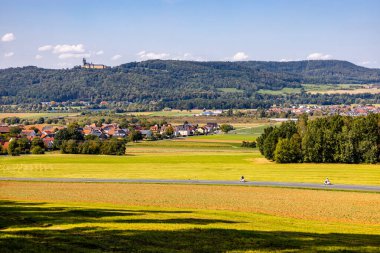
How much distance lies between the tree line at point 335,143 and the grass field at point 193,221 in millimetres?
35906

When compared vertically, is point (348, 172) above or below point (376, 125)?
below

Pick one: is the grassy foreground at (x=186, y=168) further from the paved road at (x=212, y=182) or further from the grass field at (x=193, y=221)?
the grass field at (x=193, y=221)

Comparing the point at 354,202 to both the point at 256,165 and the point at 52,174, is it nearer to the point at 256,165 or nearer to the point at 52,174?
the point at 256,165

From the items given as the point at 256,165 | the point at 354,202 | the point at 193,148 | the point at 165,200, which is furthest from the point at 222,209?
the point at 193,148

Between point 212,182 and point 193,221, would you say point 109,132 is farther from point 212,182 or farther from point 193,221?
point 193,221

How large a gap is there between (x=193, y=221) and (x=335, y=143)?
63479 mm

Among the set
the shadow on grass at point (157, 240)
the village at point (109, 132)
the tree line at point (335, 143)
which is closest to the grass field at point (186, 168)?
the tree line at point (335, 143)

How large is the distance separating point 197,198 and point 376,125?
175ft

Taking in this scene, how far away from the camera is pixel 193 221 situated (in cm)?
3275

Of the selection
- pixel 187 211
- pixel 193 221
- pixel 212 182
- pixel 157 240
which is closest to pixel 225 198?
pixel 187 211

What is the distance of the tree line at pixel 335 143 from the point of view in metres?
89.8

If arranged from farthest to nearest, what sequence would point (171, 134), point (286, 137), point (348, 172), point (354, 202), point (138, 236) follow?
point (171, 134) → point (286, 137) → point (348, 172) → point (354, 202) → point (138, 236)

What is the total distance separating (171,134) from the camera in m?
171

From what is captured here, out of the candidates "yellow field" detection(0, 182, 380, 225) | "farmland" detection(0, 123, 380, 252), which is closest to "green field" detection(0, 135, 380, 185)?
"farmland" detection(0, 123, 380, 252)
